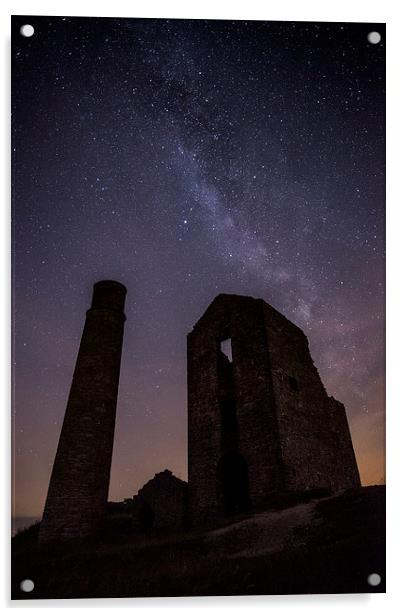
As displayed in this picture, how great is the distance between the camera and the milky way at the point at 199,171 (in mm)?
6664

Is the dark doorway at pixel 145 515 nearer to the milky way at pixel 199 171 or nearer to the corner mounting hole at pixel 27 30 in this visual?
the milky way at pixel 199 171

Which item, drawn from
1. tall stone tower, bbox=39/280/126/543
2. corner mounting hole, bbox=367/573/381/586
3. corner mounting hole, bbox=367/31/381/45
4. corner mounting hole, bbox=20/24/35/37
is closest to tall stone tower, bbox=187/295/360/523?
tall stone tower, bbox=39/280/126/543

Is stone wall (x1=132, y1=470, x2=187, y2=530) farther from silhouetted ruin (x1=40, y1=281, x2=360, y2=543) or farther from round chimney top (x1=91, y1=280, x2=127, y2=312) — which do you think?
round chimney top (x1=91, y1=280, x2=127, y2=312)

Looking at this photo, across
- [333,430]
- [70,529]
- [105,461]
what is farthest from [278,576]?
[333,430]

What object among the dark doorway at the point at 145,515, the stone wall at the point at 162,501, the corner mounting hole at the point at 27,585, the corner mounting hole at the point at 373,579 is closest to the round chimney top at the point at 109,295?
the corner mounting hole at the point at 27,585

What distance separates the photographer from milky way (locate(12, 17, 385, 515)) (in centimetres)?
666

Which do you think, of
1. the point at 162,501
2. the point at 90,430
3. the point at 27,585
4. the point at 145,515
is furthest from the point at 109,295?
the point at 145,515

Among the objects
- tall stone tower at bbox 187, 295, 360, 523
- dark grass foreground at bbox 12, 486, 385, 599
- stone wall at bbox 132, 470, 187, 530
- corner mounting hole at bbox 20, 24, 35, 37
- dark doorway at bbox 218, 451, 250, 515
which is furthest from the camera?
stone wall at bbox 132, 470, 187, 530

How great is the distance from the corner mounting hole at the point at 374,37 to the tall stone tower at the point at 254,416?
6.55 m

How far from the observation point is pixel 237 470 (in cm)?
1282

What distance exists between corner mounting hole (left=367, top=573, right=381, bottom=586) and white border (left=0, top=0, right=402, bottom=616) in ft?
0.48

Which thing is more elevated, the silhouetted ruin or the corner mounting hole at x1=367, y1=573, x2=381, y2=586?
the silhouetted ruin

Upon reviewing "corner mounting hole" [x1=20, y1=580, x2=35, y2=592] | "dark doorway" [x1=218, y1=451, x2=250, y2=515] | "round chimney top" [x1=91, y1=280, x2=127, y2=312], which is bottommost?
"corner mounting hole" [x1=20, y1=580, x2=35, y2=592]

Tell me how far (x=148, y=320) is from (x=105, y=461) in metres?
3.43
